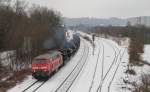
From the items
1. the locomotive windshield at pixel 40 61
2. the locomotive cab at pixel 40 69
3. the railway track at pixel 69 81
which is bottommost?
the railway track at pixel 69 81

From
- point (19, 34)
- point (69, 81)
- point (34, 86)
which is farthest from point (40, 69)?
point (19, 34)

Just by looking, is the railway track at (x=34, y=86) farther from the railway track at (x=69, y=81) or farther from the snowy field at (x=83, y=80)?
the railway track at (x=69, y=81)

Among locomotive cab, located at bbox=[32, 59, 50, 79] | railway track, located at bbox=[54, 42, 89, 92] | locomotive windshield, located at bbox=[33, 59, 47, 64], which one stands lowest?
railway track, located at bbox=[54, 42, 89, 92]

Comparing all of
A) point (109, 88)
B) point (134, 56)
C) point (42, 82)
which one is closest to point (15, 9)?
point (134, 56)

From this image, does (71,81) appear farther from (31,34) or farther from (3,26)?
(3,26)

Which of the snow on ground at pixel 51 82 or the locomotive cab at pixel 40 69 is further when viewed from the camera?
the locomotive cab at pixel 40 69

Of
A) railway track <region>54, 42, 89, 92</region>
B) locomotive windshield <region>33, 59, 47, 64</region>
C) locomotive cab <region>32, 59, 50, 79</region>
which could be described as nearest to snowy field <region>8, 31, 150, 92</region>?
railway track <region>54, 42, 89, 92</region>

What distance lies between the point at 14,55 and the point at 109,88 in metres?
15.3

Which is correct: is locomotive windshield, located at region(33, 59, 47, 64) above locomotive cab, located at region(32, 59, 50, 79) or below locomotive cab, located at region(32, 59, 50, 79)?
above

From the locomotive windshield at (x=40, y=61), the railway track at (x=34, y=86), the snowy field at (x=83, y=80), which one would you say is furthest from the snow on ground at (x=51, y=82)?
the locomotive windshield at (x=40, y=61)

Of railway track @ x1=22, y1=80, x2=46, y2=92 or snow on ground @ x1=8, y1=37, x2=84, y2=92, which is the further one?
snow on ground @ x1=8, y1=37, x2=84, y2=92

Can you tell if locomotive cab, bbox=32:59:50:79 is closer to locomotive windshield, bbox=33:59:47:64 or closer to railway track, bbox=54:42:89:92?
locomotive windshield, bbox=33:59:47:64

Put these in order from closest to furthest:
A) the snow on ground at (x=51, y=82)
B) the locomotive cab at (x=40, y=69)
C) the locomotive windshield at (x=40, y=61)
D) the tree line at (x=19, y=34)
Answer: the snow on ground at (x=51, y=82) < the locomotive cab at (x=40, y=69) < the locomotive windshield at (x=40, y=61) < the tree line at (x=19, y=34)

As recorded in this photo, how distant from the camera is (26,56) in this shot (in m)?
35.9
